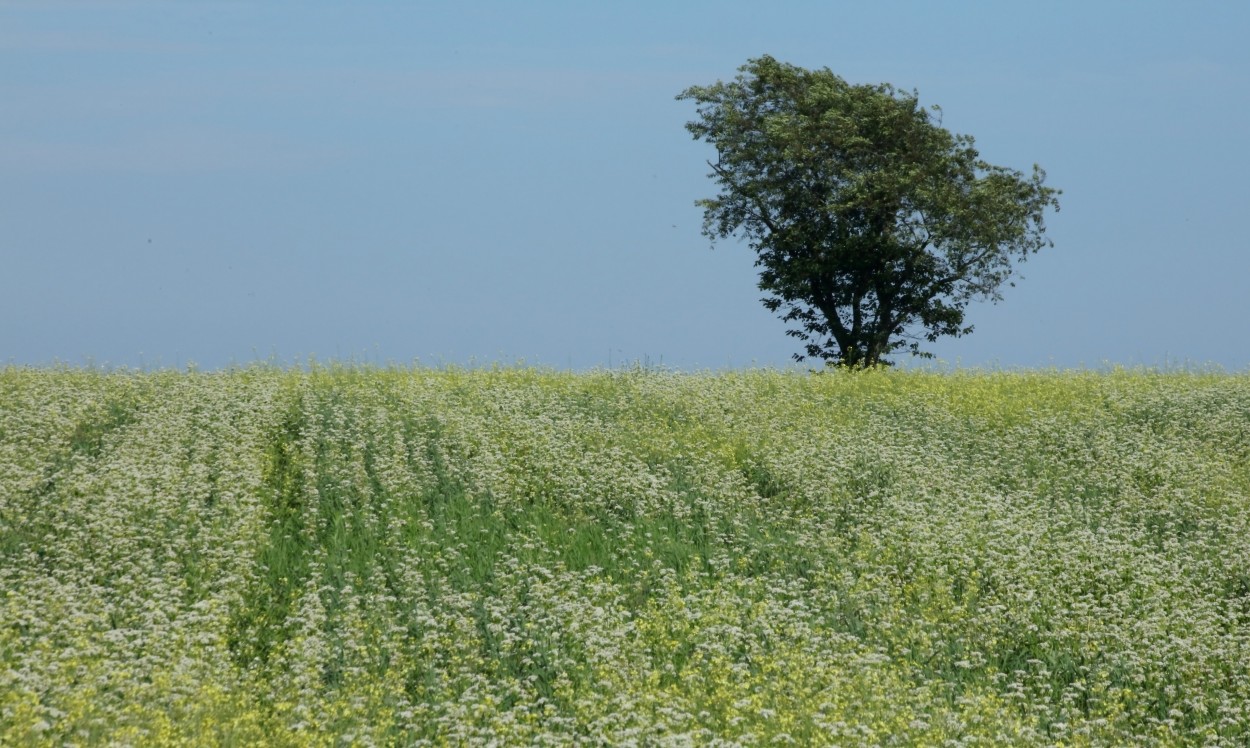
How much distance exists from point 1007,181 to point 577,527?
1134 inches

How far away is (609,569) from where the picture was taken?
14.4 metres

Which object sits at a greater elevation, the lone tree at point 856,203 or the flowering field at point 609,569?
the lone tree at point 856,203

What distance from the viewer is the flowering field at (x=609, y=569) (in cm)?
1023

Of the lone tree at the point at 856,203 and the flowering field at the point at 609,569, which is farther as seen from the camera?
the lone tree at the point at 856,203

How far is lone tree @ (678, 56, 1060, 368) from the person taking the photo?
38.4 meters

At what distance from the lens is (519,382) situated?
85.5 feet

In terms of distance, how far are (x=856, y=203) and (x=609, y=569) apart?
83.1 feet

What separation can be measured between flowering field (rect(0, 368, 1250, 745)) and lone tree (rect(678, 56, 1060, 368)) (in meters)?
15.2

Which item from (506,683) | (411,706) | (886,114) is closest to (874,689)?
(506,683)

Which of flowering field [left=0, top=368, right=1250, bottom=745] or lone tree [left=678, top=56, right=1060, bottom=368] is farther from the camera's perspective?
lone tree [left=678, top=56, right=1060, bottom=368]

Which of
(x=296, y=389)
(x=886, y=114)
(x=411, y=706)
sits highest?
(x=886, y=114)

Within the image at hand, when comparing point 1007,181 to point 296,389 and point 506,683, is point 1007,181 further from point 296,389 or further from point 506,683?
point 506,683

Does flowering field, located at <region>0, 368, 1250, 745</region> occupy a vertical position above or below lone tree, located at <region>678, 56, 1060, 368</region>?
below

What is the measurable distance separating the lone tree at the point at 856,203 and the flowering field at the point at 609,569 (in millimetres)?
15184
